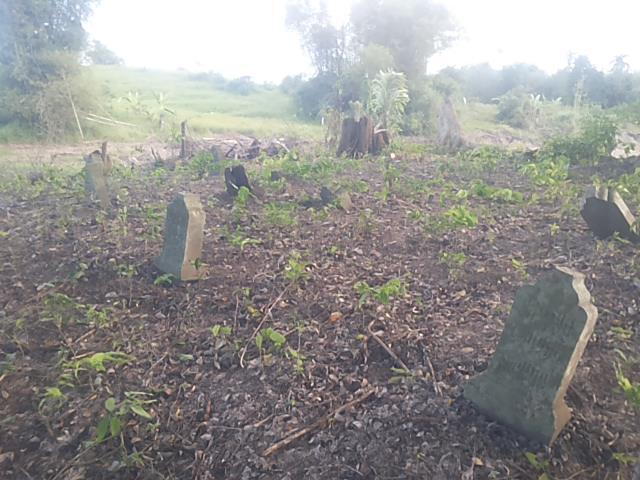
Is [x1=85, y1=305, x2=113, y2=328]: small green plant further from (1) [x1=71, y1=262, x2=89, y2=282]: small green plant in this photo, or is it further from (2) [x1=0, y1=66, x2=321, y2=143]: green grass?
(2) [x1=0, y1=66, x2=321, y2=143]: green grass

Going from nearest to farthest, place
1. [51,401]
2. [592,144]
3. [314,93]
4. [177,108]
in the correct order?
1. [51,401]
2. [592,144]
3. [177,108]
4. [314,93]

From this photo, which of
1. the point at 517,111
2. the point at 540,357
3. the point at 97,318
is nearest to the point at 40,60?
the point at 97,318

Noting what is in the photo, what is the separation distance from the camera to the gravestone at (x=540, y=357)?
6.86ft

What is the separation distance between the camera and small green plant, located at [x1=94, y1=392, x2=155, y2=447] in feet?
7.41

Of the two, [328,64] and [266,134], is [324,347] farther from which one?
[328,64]

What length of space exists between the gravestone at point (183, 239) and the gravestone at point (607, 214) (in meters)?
3.10

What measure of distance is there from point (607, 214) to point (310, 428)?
308 cm

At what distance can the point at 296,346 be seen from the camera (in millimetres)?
2988

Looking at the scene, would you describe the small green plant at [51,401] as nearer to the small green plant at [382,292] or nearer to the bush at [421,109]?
the small green plant at [382,292]

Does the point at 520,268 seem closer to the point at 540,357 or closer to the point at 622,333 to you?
the point at 622,333

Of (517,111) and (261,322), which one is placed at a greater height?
(517,111)

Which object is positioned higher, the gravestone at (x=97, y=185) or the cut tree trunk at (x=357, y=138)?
the cut tree trunk at (x=357, y=138)

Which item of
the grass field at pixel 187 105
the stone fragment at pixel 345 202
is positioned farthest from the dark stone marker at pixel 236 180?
the grass field at pixel 187 105

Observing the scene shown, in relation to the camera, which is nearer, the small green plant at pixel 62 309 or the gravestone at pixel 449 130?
the small green plant at pixel 62 309
